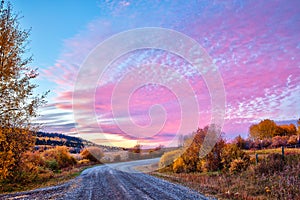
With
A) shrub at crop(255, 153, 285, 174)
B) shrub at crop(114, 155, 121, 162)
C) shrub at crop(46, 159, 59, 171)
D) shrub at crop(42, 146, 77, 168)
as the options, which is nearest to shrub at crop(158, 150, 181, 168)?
shrub at crop(255, 153, 285, 174)

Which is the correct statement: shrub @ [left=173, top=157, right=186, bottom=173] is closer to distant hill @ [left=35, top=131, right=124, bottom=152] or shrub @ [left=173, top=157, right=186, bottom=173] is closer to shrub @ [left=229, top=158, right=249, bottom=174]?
shrub @ [left=229, top=158, right=249, bottom=174]

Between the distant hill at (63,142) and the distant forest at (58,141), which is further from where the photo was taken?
the distant forest at (58,141)

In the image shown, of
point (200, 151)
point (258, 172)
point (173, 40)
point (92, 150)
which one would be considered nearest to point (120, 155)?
point (92, 150)

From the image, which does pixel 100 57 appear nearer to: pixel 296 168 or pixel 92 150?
pixel 296 168

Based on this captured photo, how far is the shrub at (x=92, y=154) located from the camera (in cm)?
4928

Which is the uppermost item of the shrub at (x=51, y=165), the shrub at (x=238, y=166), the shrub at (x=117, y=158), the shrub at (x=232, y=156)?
the shrub at (x=232, y=156)

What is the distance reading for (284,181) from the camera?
1310 centimetres

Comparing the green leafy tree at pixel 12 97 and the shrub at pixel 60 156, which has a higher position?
the green leafy tree at pixel 12 97

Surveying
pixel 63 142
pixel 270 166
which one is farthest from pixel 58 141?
pixel 270 166

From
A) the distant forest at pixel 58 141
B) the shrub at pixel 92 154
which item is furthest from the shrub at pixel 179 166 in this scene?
the distant forest at pixel 58 141

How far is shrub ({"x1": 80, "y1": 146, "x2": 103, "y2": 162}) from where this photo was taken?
4928 cm

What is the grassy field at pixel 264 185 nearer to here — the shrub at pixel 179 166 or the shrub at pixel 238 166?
the shrub at pixel 238 166

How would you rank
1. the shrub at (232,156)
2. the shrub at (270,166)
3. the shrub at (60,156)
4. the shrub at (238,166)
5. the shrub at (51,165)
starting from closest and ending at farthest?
the shrub at (270,166), the shrub at (238,166), the shrub at (232,156), the shrub at (51,165), the shrub at (60,156)

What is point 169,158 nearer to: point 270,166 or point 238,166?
point 238,166
